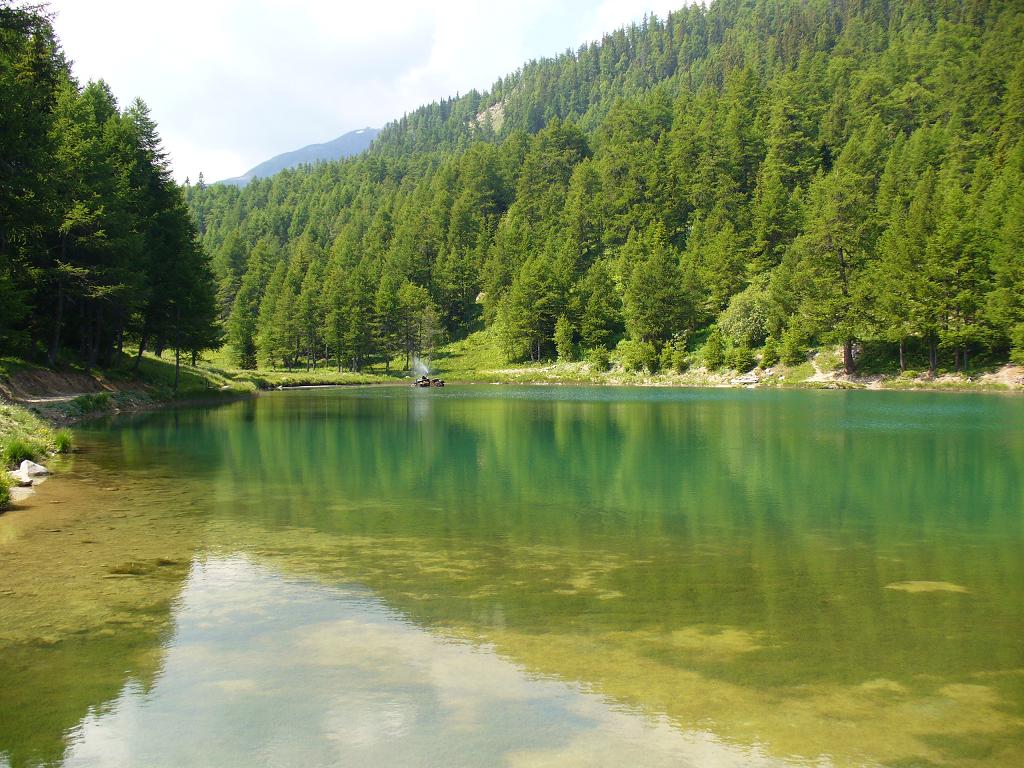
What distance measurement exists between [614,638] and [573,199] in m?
142

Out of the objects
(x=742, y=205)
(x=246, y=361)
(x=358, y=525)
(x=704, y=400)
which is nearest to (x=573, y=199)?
(x=742, y=205)

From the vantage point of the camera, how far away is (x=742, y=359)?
282 ft

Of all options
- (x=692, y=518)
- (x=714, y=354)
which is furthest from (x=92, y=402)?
(x=714, y=354)

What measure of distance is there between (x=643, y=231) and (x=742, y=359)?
5054 centimetres

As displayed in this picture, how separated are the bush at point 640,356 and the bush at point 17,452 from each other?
261ft

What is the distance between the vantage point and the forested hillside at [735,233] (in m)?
75.9

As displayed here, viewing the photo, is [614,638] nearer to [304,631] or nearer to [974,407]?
[304,631]

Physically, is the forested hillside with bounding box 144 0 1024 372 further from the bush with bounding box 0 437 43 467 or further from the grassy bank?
the bush with bounding box 0 437 43 467

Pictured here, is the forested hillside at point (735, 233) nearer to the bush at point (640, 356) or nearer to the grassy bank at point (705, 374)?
the bush at point (640, 356)

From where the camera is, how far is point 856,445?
2948 cm

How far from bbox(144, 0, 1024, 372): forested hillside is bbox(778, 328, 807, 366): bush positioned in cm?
21

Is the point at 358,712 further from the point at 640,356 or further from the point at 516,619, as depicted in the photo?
the point at 640,356

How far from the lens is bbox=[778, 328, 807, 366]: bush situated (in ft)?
271

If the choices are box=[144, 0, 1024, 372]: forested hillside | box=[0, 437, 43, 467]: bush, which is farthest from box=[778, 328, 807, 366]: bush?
box=[0, 437, 43, 467]: bush
